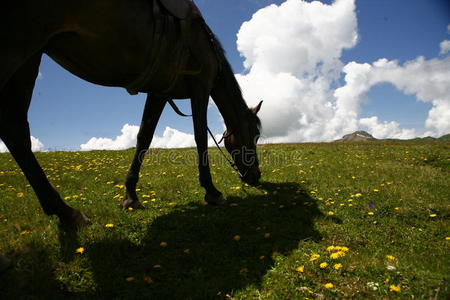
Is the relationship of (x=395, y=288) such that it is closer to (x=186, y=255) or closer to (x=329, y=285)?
(x=329, y=285)

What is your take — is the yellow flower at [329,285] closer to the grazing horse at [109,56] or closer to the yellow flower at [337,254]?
the yellow flower at [337,254]

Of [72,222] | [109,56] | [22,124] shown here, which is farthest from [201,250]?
[22,124]

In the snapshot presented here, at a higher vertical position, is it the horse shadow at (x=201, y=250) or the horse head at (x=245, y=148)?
the horse head at (x=245, y=148)

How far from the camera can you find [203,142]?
5215 millimetres

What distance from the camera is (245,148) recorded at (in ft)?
21.4

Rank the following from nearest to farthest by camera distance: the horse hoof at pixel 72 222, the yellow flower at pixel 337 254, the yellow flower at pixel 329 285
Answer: the yellow flower at pixel 329 285 → the yellow flower at pixel 337 254 → the horse hoof at pixel 72 222

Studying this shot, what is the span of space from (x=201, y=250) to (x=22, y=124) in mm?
2974

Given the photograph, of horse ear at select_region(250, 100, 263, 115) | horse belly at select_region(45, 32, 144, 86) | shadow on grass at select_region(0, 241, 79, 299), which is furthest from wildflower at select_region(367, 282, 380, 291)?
horse ear at select_region(250, 100, 263, 115)

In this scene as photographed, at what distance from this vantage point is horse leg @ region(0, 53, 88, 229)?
3488 millimetres

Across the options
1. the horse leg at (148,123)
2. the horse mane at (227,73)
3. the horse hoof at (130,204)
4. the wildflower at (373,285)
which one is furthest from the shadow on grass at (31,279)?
the horse mane at (227,73)

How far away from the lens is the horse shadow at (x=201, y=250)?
2.84m

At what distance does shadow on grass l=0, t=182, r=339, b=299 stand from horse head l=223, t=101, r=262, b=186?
148cm

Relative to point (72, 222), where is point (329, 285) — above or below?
below

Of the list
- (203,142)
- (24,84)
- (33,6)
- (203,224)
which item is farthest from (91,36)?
(203,224)
